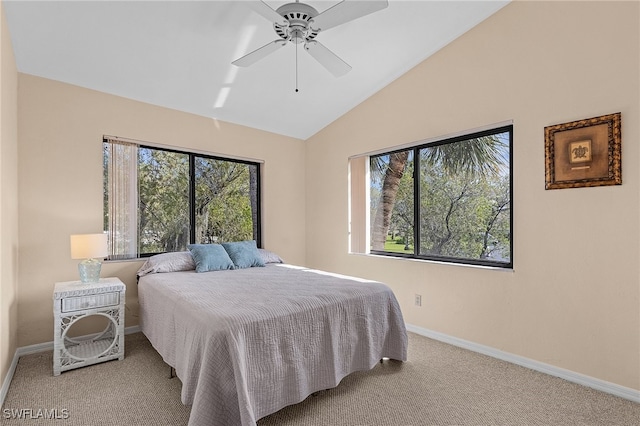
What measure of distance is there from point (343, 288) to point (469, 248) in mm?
1515

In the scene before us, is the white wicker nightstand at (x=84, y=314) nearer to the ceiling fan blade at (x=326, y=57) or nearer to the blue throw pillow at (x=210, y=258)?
the blue throw pillow at (x=210, y=258)

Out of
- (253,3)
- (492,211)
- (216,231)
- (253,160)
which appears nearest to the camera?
(253,3)

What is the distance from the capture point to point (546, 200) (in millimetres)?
2637

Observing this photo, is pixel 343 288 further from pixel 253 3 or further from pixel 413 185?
pixel 253 3

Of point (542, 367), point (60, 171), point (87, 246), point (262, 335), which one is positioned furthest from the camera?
point (60, 171)

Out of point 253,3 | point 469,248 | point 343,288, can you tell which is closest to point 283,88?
point 253,3

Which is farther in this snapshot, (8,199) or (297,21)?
(8,199)

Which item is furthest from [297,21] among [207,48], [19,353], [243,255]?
[19,353]

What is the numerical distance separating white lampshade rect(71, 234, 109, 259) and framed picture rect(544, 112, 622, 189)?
12.3ft

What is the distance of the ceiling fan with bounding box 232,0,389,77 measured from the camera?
1938 millimetres

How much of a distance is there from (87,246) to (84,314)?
55 cm

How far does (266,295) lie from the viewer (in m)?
2.33

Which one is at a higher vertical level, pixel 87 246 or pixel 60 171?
pixel 60 171

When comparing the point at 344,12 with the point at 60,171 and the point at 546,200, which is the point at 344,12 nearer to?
the point at 546,200
